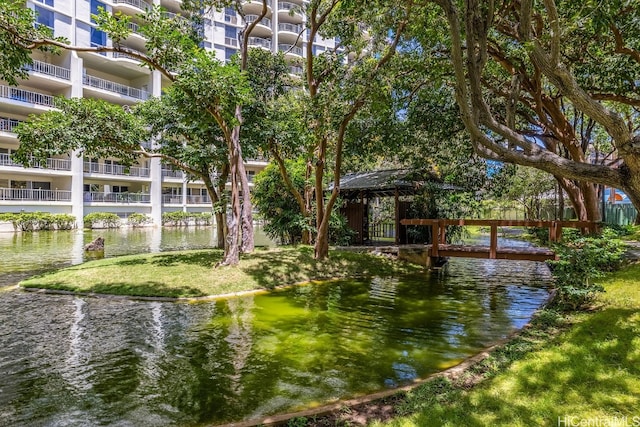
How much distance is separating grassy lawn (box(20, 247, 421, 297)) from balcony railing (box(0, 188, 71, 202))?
22.0 meters

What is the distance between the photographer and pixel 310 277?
1288cm

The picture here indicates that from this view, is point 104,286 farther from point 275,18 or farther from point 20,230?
point 275,18

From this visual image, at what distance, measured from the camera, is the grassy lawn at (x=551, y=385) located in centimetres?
383

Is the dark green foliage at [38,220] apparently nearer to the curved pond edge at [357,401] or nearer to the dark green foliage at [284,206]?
the dark green foliage at [284,206]

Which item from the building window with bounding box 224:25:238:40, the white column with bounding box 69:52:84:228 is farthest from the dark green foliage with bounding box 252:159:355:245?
the building window with bounding box 224:25:238:40

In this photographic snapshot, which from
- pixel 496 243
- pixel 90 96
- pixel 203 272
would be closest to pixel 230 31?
pixel 90 96

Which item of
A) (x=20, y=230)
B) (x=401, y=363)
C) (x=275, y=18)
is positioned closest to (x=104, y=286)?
(x=401, y=363)

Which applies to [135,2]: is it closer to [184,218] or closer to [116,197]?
[116,197]

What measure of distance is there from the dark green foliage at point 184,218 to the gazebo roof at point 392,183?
25.0 metres

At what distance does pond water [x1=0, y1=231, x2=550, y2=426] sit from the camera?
15.6 feet

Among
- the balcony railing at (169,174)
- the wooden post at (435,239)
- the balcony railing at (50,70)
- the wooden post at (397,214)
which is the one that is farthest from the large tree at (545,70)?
the balcony railing at (169,174)

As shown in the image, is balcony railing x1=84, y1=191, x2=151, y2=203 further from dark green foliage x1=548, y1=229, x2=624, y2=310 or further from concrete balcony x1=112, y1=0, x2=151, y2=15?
dark green foliage x1=548, y1=229, x2=624, y2=310

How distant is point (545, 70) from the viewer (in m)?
5.89

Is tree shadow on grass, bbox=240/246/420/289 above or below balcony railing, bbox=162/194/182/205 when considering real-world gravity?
below
